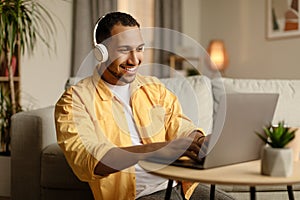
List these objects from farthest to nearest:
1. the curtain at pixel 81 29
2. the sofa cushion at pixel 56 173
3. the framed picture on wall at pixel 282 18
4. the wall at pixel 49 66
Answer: the framed picture on wall at pixel 282 18 < the curtain at pixel 81 29 < the wall at pixel 49 66 < the sofa cushion at pixel 56 173

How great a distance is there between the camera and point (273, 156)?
1222mm

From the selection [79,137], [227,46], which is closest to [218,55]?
[227,46]

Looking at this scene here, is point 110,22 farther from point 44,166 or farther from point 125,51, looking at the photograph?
point 44,166

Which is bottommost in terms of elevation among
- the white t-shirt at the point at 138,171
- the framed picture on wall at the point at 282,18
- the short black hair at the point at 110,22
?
the white t-shirt at the point at 138,171

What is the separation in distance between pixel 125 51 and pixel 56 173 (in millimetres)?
954

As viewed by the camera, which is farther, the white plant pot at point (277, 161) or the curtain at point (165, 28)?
the curtain at point (165, 28)

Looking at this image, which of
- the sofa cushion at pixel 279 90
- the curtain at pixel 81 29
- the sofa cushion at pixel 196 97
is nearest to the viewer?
the sofa cushion at pixel 196 97

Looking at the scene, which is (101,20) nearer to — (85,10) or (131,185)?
(131,185)

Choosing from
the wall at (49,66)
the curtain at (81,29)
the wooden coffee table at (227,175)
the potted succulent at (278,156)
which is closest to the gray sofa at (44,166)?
the wooden coffee table at (227,175)

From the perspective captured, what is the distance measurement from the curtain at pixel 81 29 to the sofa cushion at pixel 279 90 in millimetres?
1551

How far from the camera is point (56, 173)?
7.69ft

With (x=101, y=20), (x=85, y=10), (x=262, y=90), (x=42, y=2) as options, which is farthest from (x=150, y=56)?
(x=101, y=20)

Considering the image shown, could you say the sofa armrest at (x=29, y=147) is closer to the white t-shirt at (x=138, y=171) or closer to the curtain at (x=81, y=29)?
the white t-shirt at (x=138, y=171)

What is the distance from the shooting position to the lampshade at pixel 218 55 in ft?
17.0
